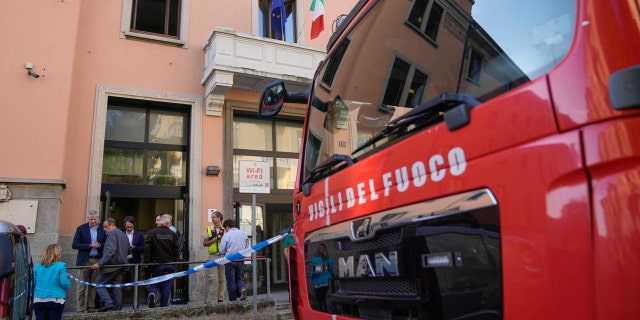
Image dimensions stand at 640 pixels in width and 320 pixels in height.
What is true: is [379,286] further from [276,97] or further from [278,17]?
[278,17]

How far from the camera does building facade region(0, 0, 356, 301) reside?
9516mm

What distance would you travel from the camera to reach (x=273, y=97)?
405cm

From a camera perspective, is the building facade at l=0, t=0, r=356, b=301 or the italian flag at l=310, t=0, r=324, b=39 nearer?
the building facade at l=0, t=0, r=356, b=301

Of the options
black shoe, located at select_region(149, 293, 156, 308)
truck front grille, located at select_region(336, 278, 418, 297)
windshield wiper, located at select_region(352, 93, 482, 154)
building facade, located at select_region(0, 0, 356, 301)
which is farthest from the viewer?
building facade, located at select_region(0, 0, 356, 301)

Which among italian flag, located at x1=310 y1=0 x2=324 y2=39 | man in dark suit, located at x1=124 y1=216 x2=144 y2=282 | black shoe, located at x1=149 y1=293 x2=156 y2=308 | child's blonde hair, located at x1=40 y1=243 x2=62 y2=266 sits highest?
italian flag, located at x1=310 y1=0 x2=324 y2=39

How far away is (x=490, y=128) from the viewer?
5.64 ft

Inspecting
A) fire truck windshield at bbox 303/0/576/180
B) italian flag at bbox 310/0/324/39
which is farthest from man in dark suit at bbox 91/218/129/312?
italian flag at bbox 310/0/324/39

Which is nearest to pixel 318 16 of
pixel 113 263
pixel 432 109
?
pixel 113 263

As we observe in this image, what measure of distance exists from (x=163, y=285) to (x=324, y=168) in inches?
255

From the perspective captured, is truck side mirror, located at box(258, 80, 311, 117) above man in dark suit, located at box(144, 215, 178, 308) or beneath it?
above

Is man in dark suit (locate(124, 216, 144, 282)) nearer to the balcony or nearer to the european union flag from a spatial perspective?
the balcony

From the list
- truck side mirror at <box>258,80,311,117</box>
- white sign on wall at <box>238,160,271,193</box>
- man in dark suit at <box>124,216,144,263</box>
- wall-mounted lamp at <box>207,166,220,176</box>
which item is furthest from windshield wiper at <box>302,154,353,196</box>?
wall-mounted lamp at <box>207,166,220,176</box>

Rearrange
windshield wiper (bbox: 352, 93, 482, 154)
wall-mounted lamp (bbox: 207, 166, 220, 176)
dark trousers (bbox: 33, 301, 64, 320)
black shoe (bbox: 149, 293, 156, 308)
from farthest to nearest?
wall-mounted lamp (bbox: 207, 166, 220, 176) < black shoe (bbox: 149, 293, 156, 308) < dark trousers (bbox: 33, 301, 64, 320) < windshield wiper (bbox: 352, 93, 482, 154)

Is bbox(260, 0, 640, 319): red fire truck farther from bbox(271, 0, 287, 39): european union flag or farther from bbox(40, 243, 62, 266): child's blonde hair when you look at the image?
bbox(271, 0, 287, 39): european union flag
